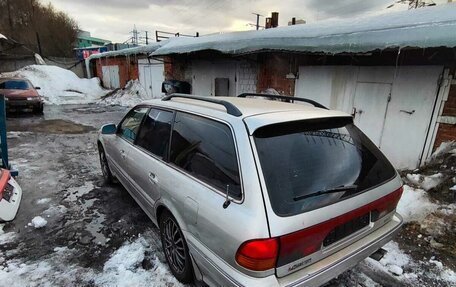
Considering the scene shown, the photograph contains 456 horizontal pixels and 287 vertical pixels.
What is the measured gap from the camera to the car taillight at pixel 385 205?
2.05 meters

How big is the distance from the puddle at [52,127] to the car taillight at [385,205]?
922 cm

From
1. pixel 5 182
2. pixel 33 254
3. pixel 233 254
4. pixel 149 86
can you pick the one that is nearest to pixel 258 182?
pixel 233 254

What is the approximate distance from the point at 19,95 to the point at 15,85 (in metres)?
0.74

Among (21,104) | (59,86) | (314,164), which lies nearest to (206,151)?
(314,164)

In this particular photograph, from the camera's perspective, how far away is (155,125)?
292 centimetres

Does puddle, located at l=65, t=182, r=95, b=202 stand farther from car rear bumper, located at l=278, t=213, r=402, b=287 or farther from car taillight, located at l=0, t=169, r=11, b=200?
car rear bumper, located at l=278, t=213, r=402, b=287

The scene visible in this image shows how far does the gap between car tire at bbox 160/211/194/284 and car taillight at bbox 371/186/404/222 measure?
149 centimetres

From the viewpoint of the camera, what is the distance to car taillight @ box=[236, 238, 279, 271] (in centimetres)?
151

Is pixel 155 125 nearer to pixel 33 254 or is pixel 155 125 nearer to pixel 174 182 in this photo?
pixel 174 182

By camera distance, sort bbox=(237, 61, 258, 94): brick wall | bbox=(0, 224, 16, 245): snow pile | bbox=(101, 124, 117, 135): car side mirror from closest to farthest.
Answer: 1. bbox=(0, 224, 16, 245): snow pile
2. bbox=(101, 124, 117, 135): car side mirror
3. bbox=(237, 61, 258, 94): brick wall

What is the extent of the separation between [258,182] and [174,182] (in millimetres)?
892

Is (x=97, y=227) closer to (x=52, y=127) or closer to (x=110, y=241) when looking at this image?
(x=110, y=241)

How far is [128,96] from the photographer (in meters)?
16.9

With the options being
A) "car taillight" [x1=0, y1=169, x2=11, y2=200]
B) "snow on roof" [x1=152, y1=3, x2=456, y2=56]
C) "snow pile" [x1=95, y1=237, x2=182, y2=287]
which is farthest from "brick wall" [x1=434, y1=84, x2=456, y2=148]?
"car taillight" [x1=0, y1=169, x2=11, y2=200]
